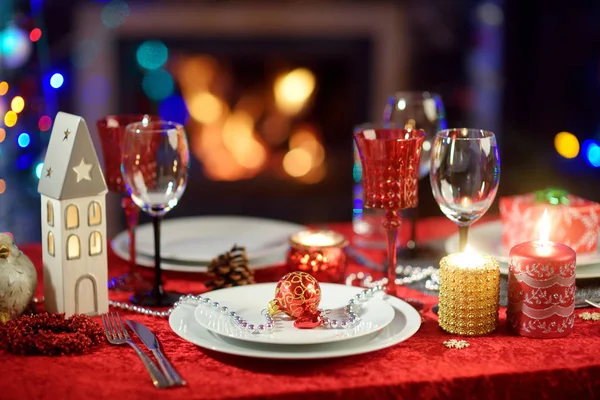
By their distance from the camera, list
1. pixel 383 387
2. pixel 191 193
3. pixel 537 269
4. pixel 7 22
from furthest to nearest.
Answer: pixel 191 193 < pixel 7 22 < pixel 537 269 < pixel 383 387

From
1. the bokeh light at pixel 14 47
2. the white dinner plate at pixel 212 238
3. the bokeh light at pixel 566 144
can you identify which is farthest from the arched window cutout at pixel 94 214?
the bokeh light at pixel 566 144

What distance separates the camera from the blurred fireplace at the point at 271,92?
135 inches

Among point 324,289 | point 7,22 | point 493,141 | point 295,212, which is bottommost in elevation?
point 295,212

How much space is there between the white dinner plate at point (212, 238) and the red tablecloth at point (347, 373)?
0.38 metres

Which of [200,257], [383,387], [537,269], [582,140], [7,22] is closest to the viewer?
[383,387]

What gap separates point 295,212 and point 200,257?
2209 millimetres

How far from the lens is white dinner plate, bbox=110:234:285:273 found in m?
1.40

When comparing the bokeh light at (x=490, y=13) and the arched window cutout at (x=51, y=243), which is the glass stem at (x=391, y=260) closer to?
the arched window cutout at (x=51, y=243)

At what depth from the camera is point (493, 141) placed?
118 centimetres

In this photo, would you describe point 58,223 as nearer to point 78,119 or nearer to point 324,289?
point 78,119

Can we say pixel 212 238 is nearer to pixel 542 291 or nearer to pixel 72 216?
pixel 72 216

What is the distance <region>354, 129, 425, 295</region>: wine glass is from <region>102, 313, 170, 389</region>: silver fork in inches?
15.8

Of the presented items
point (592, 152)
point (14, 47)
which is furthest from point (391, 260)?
point (592, 152)

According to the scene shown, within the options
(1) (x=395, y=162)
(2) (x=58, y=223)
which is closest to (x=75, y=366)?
(2) (x=58, y=223)
